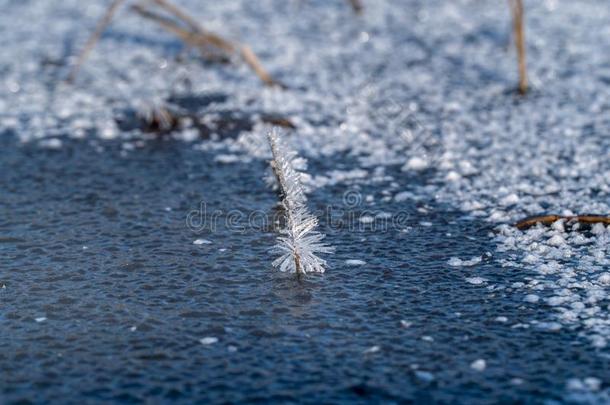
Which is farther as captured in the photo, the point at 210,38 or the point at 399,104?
the point at 210,38

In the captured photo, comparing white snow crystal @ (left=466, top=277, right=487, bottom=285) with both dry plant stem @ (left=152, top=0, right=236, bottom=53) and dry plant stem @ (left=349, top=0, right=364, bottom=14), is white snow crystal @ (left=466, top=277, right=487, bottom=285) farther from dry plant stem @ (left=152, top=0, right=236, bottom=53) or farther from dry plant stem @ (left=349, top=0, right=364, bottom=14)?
dry plant stem @ (left=349, top=0, right=364, bottom=14)

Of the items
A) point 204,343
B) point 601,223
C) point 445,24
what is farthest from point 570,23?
point 204,343

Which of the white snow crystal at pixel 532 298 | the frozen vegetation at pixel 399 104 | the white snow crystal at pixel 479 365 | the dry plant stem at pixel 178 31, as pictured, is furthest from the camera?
the dry plant stem at pixel 178 31

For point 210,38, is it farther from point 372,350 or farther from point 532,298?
point 372,350

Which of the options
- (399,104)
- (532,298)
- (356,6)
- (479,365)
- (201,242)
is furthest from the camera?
(356,6)

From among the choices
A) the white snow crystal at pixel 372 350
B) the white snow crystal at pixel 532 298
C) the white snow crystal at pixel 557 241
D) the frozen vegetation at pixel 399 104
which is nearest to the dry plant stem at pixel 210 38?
the frozen vegetation at pixel 399 104

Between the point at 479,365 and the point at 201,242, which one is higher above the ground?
the point at 201,242

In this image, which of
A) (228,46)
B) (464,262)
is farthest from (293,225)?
(228,46)

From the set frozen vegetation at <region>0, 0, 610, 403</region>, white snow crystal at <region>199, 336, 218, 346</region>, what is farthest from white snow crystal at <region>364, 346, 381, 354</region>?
white snow crystal at <region>199, 336, 218, 346</region>

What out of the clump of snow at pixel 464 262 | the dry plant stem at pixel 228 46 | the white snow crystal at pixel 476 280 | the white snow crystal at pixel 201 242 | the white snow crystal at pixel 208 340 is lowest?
the white snow crystal at pixel 208 340

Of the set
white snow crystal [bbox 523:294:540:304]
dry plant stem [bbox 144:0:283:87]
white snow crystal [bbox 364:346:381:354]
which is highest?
dry plant stem [bbox 144:0:283:87]

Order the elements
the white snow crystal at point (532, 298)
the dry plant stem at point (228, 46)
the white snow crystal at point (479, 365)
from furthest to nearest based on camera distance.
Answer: the dry plant stem at point (228, 46), the white snow crystal at point (532, 298), the white snow crystal at point (479, 365)

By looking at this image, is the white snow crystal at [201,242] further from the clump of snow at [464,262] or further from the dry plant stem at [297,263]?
the clump of snow at [464,262]
